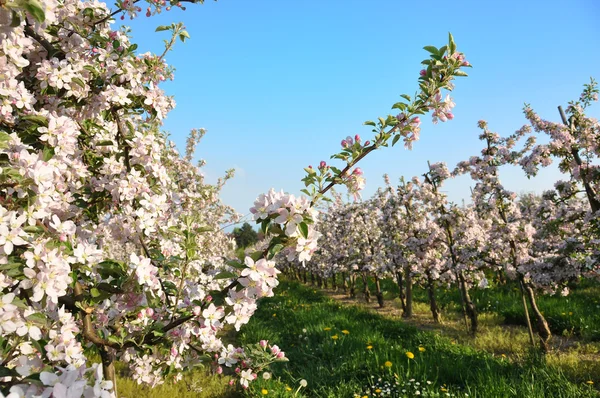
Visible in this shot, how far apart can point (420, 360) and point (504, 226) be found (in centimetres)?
339

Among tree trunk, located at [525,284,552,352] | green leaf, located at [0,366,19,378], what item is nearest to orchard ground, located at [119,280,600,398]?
tree trunk, located at [525,284,552,352]

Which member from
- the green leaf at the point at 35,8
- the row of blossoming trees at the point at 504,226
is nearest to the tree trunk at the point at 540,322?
the row of blossoming trees at the point at 504,226

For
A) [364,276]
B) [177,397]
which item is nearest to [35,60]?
[177,397]

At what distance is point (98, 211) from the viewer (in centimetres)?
259

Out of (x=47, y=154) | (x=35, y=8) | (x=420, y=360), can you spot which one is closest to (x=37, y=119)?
(x=47, y=154)

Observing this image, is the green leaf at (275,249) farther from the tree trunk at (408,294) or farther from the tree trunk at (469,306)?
the tree trunk at (408,294)

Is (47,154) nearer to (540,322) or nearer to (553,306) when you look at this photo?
(540,322)

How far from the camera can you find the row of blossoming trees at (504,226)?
5.88 metres

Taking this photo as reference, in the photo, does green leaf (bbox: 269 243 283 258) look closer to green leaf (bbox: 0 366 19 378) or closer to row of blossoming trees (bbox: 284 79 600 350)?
green leaf (bbox: 0 366 19 378)

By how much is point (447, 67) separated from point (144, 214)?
206 cm

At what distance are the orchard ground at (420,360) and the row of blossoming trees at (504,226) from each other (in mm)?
595

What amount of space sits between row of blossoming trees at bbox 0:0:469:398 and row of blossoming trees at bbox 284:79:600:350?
5.09m

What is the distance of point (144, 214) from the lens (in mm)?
2295

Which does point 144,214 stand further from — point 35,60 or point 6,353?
point 35,60
